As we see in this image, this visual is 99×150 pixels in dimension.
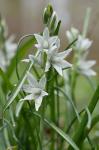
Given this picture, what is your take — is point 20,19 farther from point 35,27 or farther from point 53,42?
point 53,42

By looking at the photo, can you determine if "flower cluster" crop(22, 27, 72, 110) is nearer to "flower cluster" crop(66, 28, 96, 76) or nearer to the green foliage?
the green foliage

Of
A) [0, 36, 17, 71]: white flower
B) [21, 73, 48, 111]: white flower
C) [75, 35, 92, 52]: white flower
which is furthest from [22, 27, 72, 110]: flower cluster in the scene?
[0, 36, 17, 71]: white flower

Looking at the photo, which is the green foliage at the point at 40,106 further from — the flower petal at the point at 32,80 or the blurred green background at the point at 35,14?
the blurred green background at the point at 35,14

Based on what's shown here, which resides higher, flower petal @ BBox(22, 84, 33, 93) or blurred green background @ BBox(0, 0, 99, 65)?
blurred green background @ BBox(0, 0, 99, 65)

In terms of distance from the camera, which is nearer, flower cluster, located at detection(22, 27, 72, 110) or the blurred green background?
flower cluster, located at detection(22, 27, 72, 110)

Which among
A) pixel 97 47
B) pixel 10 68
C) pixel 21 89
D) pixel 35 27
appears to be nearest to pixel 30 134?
pixel 21 89

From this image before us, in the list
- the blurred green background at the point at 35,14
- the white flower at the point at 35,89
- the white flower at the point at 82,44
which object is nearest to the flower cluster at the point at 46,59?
the white flower at the point at 35,89

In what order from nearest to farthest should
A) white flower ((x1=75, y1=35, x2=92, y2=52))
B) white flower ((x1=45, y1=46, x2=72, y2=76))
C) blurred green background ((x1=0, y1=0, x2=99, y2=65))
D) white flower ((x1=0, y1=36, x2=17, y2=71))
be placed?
white flower ((x1=45, y1=46, x2=72, y2=76)), white flower ((x1=75, y1=35, x2=92, y2=52)), white flower ((x1=0, y1=36, x2=17, y2=71)), blurred green background ((x1=0, y1=0, x2=99, y2=65))
